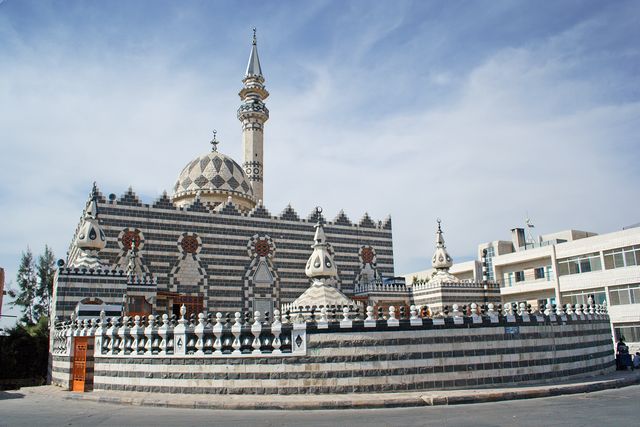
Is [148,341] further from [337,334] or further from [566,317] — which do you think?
[566,317]

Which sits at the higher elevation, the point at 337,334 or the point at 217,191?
the point at 217,191

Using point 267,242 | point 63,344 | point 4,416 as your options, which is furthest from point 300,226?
point 4,416

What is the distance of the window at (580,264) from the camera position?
38469 millimetres

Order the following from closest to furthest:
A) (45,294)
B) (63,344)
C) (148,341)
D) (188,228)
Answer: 1. (148,341)
2. (63,344)
3. (188,228)
4. (45,294)

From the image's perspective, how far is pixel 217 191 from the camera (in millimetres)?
33625

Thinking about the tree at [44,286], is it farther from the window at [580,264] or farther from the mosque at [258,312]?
the window at [580,264]

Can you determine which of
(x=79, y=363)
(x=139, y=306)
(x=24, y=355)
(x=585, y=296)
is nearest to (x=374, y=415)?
(x=79, y=363)

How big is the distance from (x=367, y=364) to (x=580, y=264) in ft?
100

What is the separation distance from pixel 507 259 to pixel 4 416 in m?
41.5

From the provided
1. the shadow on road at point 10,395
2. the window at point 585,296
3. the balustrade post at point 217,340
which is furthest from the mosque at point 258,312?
the window at point 585,296

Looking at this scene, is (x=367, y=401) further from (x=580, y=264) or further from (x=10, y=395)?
(x=580, y=264)

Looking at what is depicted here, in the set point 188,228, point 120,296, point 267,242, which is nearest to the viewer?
point 120,296

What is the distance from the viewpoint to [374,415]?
12.2m

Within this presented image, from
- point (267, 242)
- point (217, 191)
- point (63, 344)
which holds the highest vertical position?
point (217, 191)
